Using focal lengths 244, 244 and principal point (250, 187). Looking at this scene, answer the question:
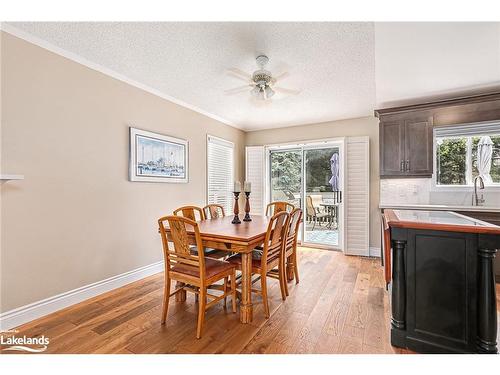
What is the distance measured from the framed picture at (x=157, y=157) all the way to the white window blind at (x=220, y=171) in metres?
0.66

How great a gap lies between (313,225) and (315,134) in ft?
5.99

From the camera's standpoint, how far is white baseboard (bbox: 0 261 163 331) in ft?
6.72

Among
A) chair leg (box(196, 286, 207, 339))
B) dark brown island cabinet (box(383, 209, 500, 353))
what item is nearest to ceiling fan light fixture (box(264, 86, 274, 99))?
dark brown island cabinet (box(383, 209, 500, 353))

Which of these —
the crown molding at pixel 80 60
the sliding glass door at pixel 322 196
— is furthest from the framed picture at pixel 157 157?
the sliding glass door at pixel 322 196

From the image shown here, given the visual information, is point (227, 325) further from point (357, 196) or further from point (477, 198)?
point (477, 198)

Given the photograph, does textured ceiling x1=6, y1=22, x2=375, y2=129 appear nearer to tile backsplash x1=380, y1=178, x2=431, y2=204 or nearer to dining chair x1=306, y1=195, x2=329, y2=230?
tile backsplash x1=380, y1=178, x2=431, y2=204

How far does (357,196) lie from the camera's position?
4.32 meters

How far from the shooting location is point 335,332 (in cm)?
199

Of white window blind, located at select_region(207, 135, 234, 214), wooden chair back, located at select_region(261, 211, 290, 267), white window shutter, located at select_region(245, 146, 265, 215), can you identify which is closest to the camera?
wooden chair back, located at select_region(261, 211, 290, 267)

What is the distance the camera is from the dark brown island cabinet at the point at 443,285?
156 cm

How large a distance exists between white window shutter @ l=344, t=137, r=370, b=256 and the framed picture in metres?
2.84

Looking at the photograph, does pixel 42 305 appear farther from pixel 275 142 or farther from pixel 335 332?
pixel 275 142

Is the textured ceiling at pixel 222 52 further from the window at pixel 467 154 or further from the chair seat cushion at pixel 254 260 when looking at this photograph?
the chair seat cushion at pixel 254 260
